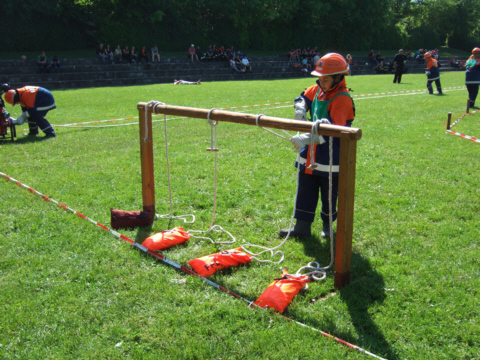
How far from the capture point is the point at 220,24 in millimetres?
42969

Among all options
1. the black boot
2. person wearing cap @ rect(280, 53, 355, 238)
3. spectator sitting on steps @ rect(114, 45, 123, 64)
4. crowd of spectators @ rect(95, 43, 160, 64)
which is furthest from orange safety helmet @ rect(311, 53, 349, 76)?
spectator sitting on steps @ rect(114, 45, 123, 64)

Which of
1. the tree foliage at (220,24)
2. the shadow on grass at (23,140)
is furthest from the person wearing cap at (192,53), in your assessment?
the shadow on grass at (23,140)

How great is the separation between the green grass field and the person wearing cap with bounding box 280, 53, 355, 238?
0.34m

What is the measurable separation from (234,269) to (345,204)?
4.19ft

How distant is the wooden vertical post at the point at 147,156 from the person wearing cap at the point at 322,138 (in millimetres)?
1600

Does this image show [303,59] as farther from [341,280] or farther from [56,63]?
[341,280]

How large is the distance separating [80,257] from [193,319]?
158 cm

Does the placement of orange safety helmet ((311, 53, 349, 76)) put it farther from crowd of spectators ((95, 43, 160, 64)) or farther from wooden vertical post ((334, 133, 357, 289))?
crowd of spectators ((95, 43, 160, 64))

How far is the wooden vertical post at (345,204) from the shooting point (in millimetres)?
3248

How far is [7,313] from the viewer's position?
3289 mm

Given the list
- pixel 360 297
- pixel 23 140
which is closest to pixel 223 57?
pixel 23 140

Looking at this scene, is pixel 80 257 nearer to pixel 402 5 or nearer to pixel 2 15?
pixel 2 15

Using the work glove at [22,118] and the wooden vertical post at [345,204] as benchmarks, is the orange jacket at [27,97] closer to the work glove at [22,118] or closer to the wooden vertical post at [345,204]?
the work glove at [22,118]

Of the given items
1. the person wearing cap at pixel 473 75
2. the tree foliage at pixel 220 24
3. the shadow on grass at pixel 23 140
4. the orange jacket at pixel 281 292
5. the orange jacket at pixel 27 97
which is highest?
the tree foliage at pixel 220 24
